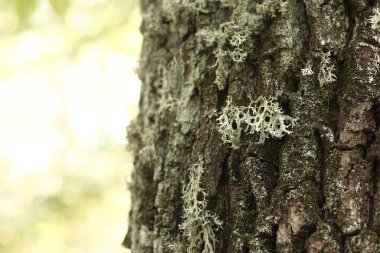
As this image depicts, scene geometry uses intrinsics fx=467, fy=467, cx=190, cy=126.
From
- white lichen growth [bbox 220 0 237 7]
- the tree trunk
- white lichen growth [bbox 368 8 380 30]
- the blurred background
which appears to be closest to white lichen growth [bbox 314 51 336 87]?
the tree trunk

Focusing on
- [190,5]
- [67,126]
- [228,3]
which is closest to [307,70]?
[228,3]

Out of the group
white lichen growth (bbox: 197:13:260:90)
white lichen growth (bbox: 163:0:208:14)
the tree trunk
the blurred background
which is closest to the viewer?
the tree trunk

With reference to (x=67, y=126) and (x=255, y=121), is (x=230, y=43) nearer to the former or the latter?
(x=255, y=121)

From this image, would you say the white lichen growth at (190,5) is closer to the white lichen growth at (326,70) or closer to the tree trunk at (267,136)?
the tree trunk at (267,136)

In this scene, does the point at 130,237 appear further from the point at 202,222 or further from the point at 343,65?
the point at 343,65

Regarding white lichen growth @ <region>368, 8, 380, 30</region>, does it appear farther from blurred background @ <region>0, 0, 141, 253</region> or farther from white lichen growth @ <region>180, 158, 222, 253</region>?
blurred background @ <region>0, 0, 141, 253</region>

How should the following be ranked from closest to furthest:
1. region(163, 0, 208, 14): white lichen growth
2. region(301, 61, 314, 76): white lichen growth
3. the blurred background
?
region(301, 61, 314, 76): white lichen growth < region(163, 0, 208, 14): white lichen growth < the blurred background

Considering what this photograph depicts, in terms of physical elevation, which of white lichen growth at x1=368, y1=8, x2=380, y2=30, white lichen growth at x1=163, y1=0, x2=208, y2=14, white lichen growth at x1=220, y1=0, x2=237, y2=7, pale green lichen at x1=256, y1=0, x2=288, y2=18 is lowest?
white lichen growth at x1=368, y1=8, x2=380, y2=30

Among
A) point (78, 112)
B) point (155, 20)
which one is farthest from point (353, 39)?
point (78, 112)

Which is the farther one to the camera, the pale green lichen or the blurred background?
the blurred background
